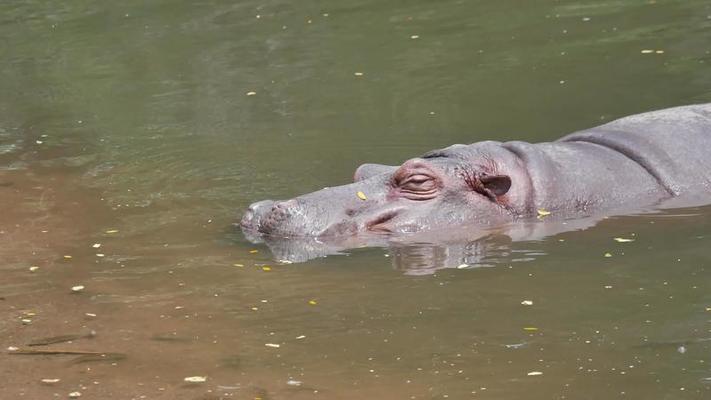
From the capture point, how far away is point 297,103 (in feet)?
46.0

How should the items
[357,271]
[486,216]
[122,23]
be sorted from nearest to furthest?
[357,271]
[486,216]
[122,23]

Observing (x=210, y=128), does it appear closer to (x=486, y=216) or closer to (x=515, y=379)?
(x=486, y=216)

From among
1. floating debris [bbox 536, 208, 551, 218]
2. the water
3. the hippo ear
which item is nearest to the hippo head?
the hippo ear

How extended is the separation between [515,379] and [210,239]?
3639mm

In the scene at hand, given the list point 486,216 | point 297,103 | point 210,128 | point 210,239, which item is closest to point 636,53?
point 297,103

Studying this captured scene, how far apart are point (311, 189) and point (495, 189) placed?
1.78m

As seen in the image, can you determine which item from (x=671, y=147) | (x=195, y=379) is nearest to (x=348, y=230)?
(x=671, y=147)

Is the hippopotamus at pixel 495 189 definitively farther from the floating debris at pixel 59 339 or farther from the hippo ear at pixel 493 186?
the floating debris at pixel 59 339

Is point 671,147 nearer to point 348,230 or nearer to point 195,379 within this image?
point 348,230

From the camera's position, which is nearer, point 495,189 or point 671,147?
point 495,189

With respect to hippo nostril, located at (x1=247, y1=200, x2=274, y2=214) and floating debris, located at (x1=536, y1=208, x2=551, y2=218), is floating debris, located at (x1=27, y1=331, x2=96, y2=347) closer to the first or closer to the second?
hippo nostril, located at (x1=247, y1=200, x2=274, y2=214)

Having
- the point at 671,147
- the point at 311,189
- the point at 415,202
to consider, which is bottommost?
the point at 311,189

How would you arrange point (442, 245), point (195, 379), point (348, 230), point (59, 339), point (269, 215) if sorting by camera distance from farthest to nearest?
point (269, 215), point (348, 230), point (442, 245), point (59, 339), point (195, 379)

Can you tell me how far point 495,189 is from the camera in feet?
31.8
